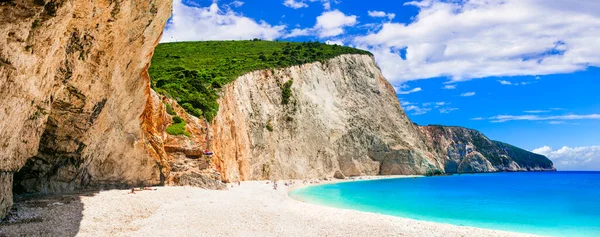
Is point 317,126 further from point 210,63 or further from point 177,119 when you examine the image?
point 177,119

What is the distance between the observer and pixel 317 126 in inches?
2052

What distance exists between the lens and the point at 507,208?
2541cm

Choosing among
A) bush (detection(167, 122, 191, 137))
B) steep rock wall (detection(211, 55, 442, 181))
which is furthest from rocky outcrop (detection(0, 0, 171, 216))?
steep rock wall (detection(211, 55, 442, 181))

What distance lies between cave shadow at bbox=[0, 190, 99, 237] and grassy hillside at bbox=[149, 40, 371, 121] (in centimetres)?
1401

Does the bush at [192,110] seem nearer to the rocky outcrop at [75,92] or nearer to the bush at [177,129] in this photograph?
the bush at [177,129]

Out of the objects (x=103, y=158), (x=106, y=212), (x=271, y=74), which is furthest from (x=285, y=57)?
(x=106, y=212)

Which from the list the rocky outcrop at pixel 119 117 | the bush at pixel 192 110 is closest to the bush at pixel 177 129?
the rocky outcrop at pixel 119 117

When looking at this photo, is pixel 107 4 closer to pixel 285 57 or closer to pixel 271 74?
pixel 271 74

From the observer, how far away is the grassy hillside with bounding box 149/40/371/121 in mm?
30341

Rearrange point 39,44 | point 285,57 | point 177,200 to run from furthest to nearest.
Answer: point 285,57 < point 177,200 < point 39,44

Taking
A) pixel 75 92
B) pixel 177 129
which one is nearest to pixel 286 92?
pixel 177 129

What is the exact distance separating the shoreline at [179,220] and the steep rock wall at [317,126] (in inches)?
465

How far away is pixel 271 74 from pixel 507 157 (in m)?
96.6

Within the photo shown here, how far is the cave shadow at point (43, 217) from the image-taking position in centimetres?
934
